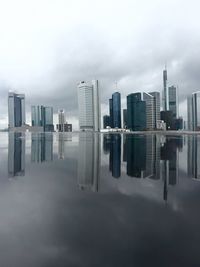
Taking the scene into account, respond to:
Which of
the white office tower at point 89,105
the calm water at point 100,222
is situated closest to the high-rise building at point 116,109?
the white office tower at point 89,105

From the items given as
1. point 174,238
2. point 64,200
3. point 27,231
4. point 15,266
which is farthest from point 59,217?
point 174,238

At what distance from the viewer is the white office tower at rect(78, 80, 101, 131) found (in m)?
178

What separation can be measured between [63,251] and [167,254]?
A: 2126 mm

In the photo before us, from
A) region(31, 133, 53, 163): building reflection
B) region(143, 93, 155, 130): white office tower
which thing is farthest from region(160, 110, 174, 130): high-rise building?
region(31, 133, 53, 163): building reflection

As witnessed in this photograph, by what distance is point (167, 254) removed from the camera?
505cm

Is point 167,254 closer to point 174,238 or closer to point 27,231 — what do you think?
point 174,238

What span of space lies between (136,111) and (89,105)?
35.1m

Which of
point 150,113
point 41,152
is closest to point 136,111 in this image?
point 150,113

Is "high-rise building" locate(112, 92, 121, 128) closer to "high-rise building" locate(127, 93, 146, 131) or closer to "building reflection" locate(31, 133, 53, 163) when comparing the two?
"high-rise building" locate(127, 93, 146, 131)

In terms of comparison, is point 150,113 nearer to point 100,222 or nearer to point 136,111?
point 136,111

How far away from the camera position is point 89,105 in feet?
584

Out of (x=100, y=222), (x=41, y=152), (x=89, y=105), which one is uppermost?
(x=89, y=105)

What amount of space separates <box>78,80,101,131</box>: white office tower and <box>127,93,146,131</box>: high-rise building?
24840 mm

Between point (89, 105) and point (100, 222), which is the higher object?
point (89, 105)
